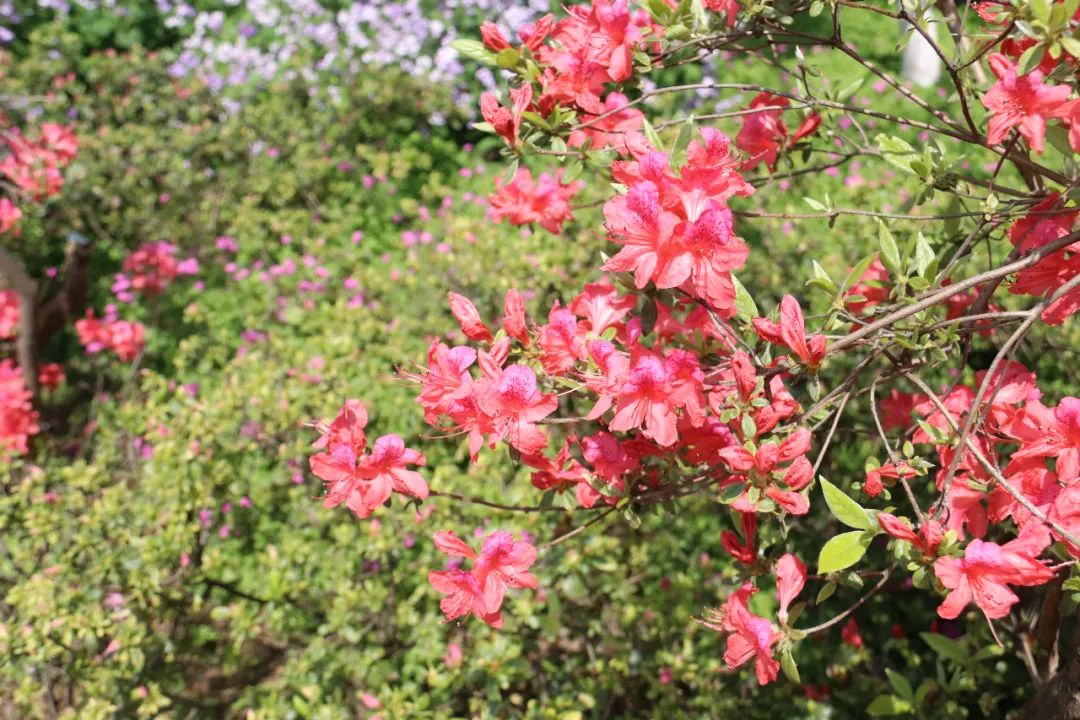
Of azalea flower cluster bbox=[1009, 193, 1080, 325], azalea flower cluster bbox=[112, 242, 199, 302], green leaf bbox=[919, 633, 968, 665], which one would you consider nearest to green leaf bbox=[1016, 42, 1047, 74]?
azalea flower cluster bbox=[1009, 193, 1080, 325]

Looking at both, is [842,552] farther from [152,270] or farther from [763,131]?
[152,270]

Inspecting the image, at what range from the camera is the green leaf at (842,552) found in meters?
0.97

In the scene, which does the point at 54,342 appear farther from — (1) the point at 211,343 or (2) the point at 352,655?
(2) the point at 352,655

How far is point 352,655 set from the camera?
202 centimetres

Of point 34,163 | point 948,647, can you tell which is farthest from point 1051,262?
point 34,163

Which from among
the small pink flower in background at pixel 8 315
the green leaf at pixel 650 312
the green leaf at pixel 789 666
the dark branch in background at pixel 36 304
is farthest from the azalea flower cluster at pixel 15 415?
the green leaf at pixel 789 666

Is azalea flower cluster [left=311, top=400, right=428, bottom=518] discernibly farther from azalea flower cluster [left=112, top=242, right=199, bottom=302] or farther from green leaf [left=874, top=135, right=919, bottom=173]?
azalea flower cluster [left=112, top=242, right=199, bottom=302]

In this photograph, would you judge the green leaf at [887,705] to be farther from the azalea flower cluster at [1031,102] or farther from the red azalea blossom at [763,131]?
the azalea flower cluster at [1031,102]

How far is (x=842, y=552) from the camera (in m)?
0.98

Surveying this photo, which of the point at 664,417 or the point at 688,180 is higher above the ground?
the point at 688,180

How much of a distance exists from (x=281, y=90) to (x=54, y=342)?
1936mm

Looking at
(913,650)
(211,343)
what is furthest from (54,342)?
(913,650)

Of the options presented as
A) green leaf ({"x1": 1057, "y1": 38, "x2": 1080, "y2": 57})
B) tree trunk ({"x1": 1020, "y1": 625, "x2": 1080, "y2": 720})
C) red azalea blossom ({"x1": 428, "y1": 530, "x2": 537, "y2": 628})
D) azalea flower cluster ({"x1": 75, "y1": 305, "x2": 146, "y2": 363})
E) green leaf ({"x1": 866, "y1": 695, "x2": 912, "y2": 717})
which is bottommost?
azalea flower cluster ({"x1": 75, "y1": 305, "x2": 146, "y2": 363})

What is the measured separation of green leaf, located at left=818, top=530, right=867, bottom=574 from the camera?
97 centimetres
